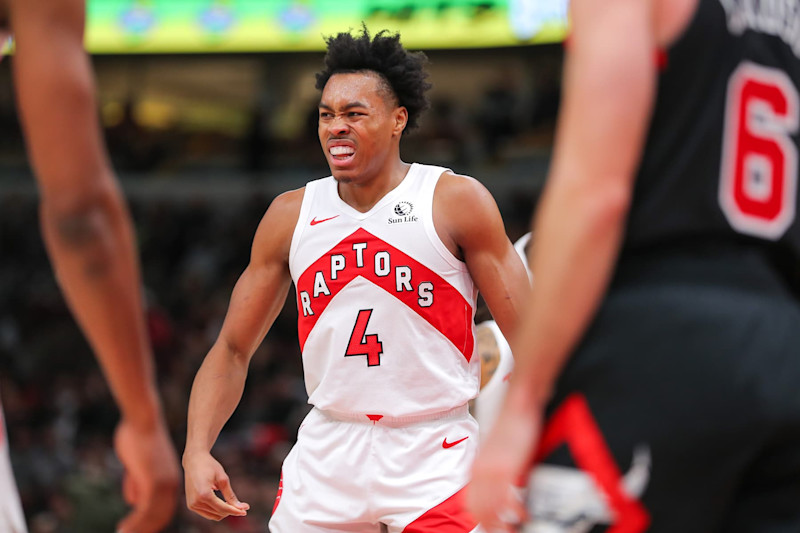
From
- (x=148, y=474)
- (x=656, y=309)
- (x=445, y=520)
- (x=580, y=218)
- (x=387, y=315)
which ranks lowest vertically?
(x=445, y=520)

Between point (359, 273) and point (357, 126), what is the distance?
2.14 feet

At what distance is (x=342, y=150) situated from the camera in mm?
4414

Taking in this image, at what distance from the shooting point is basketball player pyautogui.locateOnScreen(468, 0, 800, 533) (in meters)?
2.08

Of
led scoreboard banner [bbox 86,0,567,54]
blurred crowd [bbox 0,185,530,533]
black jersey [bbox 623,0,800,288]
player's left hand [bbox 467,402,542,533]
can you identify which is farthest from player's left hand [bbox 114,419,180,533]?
led scoreboard banner [bbox 86,0,567,54]

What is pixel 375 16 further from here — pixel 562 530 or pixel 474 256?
pixel 562 530

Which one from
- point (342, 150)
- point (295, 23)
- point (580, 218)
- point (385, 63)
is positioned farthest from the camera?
point (295, 23)

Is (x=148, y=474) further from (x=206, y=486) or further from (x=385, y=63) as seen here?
(x=385, y=63)

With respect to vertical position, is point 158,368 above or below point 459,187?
below

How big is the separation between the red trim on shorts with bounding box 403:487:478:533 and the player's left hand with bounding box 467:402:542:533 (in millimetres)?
1850

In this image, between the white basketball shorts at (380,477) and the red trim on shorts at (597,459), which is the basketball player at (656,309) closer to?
the red trim on shorts at (597,459)

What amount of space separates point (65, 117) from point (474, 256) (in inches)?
93.3

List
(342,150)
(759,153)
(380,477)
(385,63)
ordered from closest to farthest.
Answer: (759,153)
(380,477)
(342,150)
(385,63)

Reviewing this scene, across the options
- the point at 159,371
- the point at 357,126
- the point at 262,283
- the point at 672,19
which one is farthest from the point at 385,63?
the point at 159,371

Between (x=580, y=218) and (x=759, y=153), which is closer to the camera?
(x=580, y=218)
